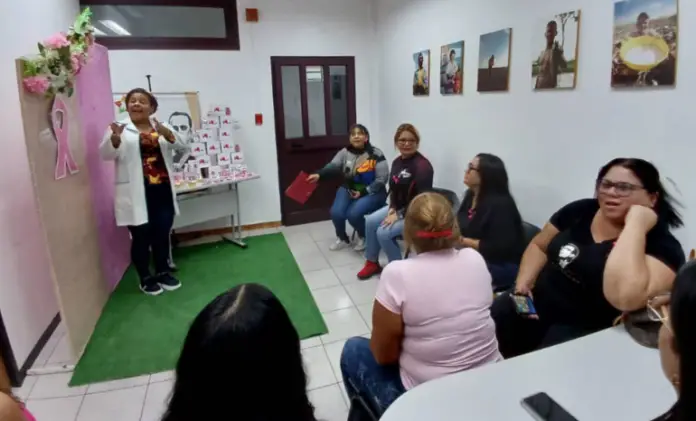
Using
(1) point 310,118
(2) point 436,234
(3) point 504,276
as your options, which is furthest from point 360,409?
(1) point 310,118

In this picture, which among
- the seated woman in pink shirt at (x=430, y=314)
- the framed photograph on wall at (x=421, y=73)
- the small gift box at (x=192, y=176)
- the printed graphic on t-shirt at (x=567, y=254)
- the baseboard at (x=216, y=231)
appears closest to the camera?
the seated woman in pink shirt at (x=430, y=314)

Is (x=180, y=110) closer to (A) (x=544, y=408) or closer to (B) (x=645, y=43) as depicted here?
(B) (x=645, y=43)

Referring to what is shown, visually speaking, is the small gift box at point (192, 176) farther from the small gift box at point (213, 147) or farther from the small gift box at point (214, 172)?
the small gift box at point (213, 147)

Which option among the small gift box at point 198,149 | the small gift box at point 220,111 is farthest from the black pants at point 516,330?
the small gift box at point 220,111

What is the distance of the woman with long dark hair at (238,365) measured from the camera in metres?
0.80

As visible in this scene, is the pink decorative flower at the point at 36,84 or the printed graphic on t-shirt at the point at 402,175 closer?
the pink decorative flower at the point at 36,84

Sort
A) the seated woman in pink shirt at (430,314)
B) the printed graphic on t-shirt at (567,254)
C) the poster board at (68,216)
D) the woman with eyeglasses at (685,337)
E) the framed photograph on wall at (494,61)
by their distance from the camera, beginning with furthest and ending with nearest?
the framed photograph on wall at (494,61)
the poster board at (68,216)
the printed graphic on t-shirt at (567,254)
the seated woman in pink shirt at (430,314)
the woman with eyeglasses at (685,337)

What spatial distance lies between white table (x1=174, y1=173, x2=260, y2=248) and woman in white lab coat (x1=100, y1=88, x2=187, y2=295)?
506 millimetres

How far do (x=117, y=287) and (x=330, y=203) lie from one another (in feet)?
8.21

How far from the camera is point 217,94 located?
4.49m

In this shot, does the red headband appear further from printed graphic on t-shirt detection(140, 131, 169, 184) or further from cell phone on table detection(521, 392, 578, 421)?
printed graphic on t-shirt detection(140, 131, 169, 184)

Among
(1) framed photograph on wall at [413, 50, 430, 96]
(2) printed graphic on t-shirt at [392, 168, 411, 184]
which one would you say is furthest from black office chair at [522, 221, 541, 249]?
(1) framed photograph on wall at [413, 50, 430, 96]

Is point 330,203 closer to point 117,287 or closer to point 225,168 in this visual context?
point 225,168

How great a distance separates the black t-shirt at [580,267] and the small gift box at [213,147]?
10.7ft
